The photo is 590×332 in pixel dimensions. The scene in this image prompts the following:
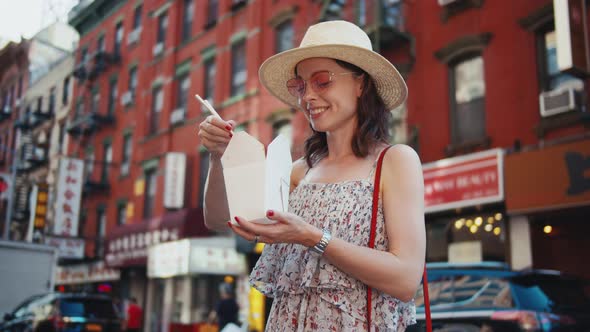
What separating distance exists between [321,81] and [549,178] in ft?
31.9

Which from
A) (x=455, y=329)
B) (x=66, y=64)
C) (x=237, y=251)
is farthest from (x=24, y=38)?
(x=455, y=329)

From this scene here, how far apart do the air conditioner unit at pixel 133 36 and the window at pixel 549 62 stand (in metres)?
21.0

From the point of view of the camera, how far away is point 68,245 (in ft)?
82.9

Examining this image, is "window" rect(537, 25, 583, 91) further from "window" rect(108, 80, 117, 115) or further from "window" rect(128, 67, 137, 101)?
"window" rect(108, 80, 117, 115)

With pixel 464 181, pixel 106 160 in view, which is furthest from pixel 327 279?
pixel 106 160

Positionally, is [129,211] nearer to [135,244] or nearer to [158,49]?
[135,244]

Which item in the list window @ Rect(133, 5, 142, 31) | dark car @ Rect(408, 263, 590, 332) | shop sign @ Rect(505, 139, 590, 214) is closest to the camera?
dark car @ Rect(408, 263, 590, 332)

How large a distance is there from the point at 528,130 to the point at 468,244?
2.79 m

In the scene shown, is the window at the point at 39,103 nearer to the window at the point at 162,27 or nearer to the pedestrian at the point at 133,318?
the window at the point at 162,27

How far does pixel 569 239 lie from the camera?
1200 centimetres

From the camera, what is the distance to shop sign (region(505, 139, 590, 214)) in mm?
10508

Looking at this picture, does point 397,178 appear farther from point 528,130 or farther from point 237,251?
point 237,251

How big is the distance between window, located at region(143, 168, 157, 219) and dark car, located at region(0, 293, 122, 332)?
12313 mm

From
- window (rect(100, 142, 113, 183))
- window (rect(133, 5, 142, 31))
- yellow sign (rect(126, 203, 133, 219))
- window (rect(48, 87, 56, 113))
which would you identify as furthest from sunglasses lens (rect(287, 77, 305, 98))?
window (rect(48, 87, 56, 113))
